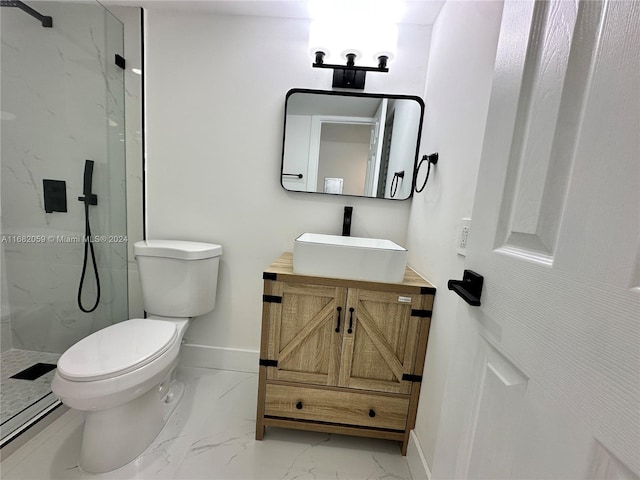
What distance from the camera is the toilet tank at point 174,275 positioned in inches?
54.4

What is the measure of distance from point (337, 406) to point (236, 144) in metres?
1.47

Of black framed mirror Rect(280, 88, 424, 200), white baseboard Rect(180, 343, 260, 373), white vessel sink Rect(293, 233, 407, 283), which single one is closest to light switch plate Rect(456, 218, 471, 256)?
white vessel sink Rect(293, 233, 407, 283)

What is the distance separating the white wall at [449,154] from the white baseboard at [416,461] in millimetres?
14

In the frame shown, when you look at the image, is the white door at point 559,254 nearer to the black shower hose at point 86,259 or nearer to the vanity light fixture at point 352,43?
the vanity light fixture at point 352,43

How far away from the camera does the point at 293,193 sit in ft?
5.01

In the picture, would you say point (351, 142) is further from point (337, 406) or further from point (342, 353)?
point (337, 406)

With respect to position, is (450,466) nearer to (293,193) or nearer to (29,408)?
(293,193)

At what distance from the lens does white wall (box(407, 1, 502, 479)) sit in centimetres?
81

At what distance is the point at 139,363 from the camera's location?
99 cm

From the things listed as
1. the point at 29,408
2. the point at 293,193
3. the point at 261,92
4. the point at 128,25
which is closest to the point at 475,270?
the point at 293,193

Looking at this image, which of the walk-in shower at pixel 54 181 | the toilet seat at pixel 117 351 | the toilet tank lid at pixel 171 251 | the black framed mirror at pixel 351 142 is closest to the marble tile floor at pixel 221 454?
the walk-in shower at pixel 54 181

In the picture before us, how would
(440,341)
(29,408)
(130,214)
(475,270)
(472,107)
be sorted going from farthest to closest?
(130,214) < (29,408) < (440,341) < (472,107) < (475,270)

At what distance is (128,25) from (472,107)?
1.85 meters

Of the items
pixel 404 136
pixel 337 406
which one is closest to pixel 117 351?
pixel 337 406
